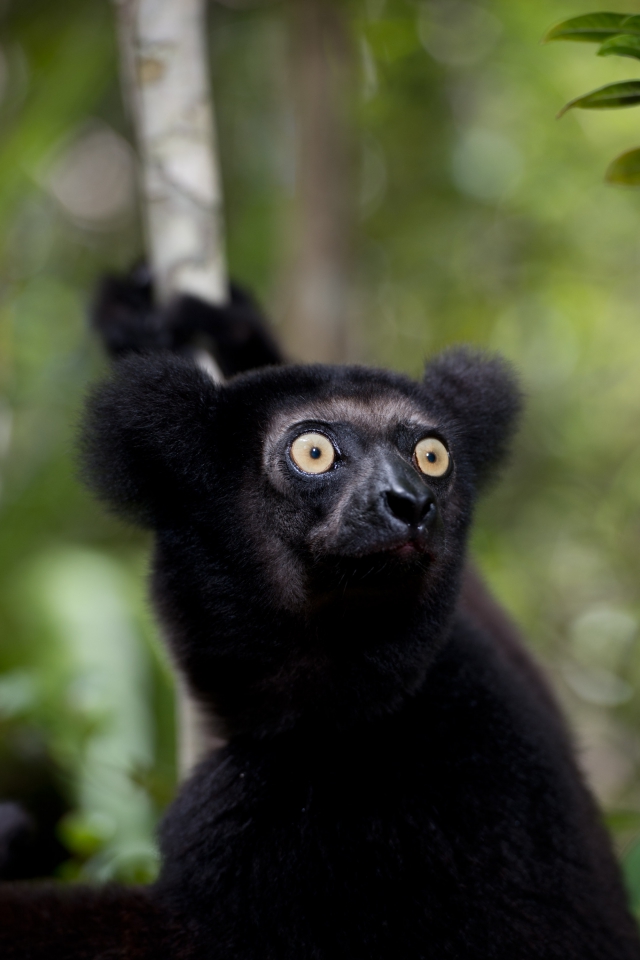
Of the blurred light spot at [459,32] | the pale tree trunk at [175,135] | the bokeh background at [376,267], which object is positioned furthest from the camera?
the blurred light spot at [459,32]

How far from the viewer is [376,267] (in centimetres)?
762

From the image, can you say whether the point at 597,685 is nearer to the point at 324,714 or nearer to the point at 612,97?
the point at 324,714

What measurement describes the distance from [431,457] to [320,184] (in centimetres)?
357

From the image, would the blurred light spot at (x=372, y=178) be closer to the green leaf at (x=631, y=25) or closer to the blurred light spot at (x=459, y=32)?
the blurred light spot at (x=459, y=32)

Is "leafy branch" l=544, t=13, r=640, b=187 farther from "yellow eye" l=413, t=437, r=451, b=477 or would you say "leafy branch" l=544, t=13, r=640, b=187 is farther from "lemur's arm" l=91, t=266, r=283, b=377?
"lemur's arm" l=91, t=266, r=283, b=377

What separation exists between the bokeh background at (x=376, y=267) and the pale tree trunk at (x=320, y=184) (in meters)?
0.02

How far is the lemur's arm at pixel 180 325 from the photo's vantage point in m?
3.20

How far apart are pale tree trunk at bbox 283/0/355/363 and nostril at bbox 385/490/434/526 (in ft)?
10.7

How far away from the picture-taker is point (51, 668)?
4.58 metres

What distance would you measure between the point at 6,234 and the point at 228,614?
475 centimetres

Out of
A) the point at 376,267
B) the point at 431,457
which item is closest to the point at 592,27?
the point at 431,457

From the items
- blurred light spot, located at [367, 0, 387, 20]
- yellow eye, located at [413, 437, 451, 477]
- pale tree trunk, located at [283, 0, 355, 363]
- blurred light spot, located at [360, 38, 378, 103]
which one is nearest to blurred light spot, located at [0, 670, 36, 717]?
yellow eye, located at [413, 437, 451, 477]

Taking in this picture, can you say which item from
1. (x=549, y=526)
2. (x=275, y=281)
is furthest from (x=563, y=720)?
(x=275, y=281)

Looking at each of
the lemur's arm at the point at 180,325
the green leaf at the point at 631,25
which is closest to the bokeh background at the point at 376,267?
the lemur's arm at the point at 180,325
